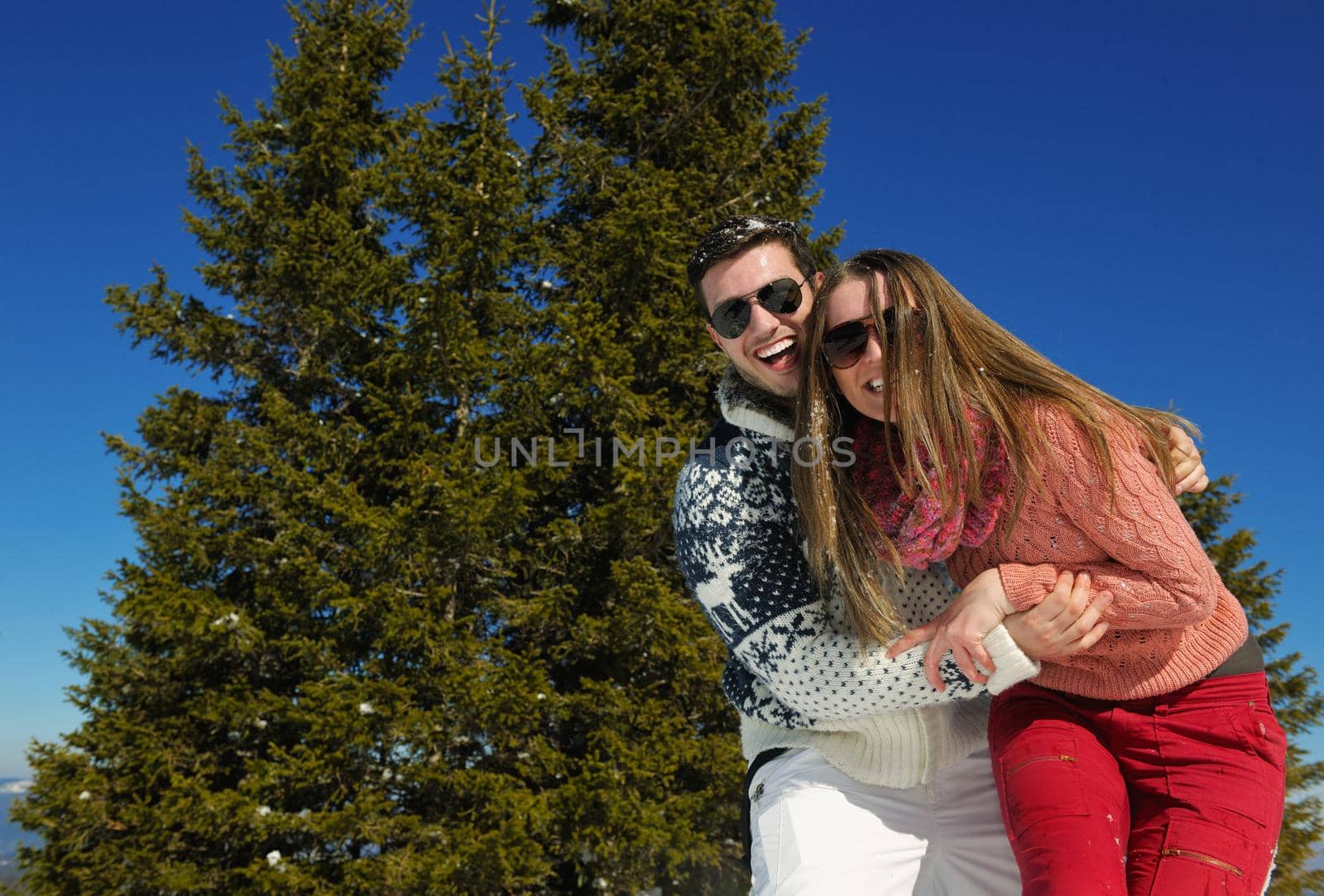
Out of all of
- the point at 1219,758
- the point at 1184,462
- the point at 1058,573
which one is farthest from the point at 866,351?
the point at 1219,758

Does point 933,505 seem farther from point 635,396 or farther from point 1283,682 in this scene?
point 1283,682

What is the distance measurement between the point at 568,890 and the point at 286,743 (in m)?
3.32

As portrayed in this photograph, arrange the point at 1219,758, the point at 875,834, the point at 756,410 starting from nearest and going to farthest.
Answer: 1. the point at 1219,758
2. the point at 875,834
3. the point at 756,410

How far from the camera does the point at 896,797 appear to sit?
7.56 ft

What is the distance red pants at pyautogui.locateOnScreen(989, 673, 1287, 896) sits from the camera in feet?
5.57

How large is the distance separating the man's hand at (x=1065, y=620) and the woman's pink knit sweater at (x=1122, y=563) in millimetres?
24

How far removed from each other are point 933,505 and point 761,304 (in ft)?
3.18

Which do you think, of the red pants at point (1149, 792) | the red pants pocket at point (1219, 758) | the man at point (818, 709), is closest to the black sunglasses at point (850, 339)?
the man at point (818, 709)

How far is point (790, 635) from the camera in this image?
2043 millimetres

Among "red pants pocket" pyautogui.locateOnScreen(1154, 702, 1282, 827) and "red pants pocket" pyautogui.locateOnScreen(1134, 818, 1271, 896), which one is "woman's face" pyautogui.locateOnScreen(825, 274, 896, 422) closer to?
"red pants pocket" pyautogui.locateOnScreen(1154, 702, 1282, 827)

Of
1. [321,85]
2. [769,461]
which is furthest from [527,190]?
[769,461]

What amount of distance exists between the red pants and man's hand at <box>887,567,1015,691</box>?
0.80ft

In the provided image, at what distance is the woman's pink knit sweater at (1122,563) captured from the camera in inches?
67.0

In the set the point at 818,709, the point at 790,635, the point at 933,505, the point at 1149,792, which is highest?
the point at 933,505
